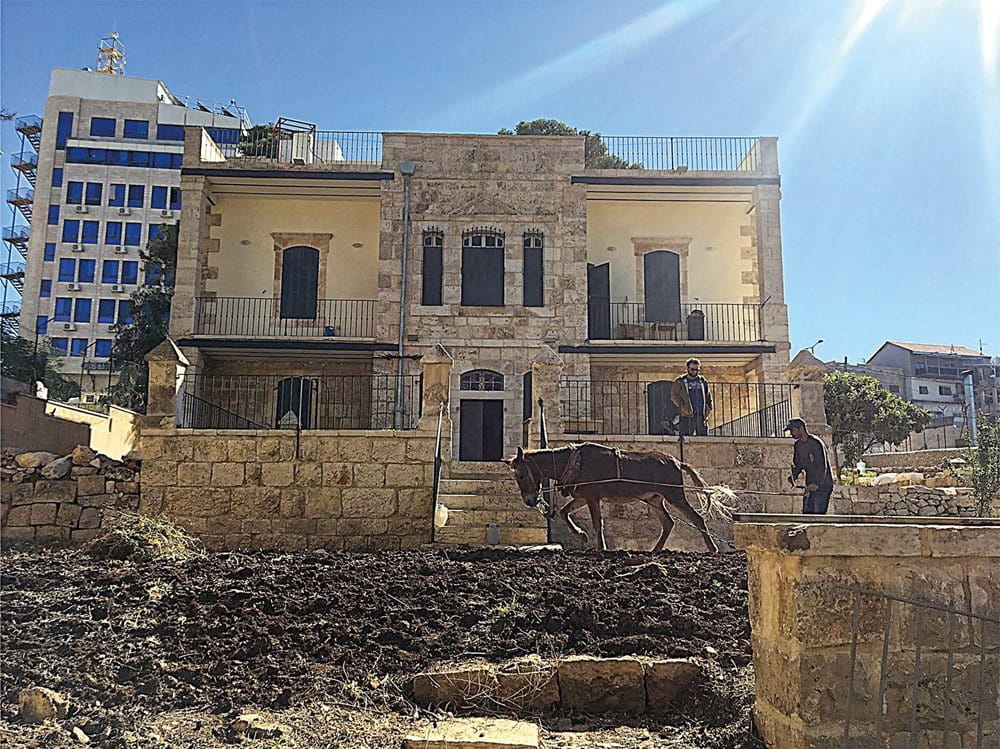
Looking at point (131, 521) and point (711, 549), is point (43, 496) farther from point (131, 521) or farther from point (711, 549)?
point (711, 549)

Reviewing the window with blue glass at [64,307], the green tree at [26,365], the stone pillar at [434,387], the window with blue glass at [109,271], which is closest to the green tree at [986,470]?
the stone pillar at [434,387]

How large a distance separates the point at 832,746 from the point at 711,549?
281 inches

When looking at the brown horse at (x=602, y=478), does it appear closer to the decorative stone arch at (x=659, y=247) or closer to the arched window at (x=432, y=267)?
the arched window at (x=432, y=267)

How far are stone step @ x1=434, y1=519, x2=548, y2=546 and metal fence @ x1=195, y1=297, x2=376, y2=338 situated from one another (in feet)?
28.1

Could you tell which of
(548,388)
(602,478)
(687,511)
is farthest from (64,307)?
(687,511)

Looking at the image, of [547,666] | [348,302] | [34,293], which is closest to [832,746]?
[547,666]

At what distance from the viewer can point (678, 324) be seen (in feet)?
61.6

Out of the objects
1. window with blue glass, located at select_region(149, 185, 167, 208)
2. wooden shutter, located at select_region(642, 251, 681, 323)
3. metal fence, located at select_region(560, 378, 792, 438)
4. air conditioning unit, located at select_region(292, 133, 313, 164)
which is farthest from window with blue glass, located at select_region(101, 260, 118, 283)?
metal fence, located at select_region(560, 378, 792, 438)

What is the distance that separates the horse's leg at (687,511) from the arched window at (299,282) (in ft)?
35.8

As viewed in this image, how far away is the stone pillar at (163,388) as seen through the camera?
10758 millimetres

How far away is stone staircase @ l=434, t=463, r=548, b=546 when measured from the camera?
1004 cm

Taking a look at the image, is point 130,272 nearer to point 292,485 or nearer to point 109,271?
point 109,271

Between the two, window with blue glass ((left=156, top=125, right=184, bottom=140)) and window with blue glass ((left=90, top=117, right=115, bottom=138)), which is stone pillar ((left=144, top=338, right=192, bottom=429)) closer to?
window with blue glass ((left=156, top=125, right=184, bottom=140))

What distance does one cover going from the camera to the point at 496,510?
11078mm
